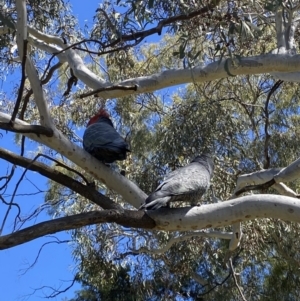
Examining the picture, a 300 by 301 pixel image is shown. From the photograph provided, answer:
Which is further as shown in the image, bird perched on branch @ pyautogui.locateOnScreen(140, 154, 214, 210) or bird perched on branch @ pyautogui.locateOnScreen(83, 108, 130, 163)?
bird perched on branch @ pyautogui.locateOnScreen(83, 108, 130, 163)

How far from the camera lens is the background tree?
4230mm

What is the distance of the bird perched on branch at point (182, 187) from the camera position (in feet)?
11.5

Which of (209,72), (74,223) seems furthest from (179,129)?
(74,223)

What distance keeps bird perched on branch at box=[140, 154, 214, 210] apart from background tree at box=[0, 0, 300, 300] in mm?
83

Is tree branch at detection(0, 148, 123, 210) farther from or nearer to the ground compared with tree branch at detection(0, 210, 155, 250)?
farther from the ground

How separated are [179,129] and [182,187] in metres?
3.35

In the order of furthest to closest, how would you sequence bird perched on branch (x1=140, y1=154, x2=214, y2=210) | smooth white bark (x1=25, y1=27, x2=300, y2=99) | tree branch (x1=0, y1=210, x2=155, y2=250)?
smooth white bark (x1=25, y1=27, x2=300, y2=99), bird perched on branch (x1=140, y1=154, x2=214, y2=210), tree branch (x1=0, y1=210, x2=155, y2=250)

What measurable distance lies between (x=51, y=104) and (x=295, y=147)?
267cm

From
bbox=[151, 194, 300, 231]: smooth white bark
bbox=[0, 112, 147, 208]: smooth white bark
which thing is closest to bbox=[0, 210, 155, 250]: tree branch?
bbox=[151, 194, 300, 231]: smooth white bark

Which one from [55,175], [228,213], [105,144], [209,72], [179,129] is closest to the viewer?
[228,213]

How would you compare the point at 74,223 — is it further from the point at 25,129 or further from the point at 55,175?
the point at 25,129

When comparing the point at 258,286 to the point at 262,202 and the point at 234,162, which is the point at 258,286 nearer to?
the point at 234,162

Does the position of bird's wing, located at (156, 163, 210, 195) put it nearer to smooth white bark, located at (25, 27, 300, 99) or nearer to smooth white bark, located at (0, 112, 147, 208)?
smooth white bark, located at (0, 112, 147, 208)

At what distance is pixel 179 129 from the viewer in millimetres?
7078
